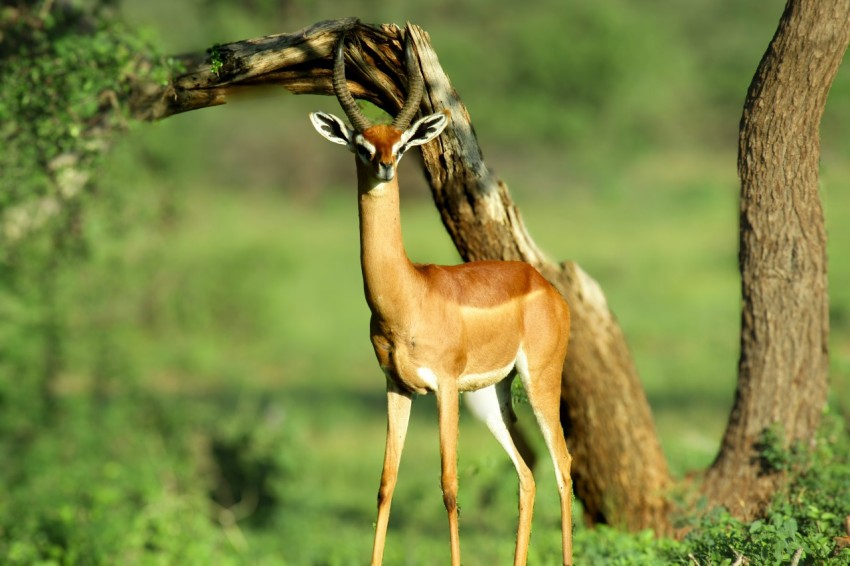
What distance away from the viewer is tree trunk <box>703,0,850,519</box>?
20.0 feet

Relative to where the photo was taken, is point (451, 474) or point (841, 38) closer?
point (451, 474)

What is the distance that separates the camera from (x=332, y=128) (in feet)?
15.5

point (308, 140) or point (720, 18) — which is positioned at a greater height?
point (720, 18)

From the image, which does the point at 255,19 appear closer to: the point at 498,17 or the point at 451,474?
the point at 451,474

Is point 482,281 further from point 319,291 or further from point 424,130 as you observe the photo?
point 319,291

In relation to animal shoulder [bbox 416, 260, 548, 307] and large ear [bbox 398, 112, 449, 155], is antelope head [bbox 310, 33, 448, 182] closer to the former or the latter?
large ear [bbox 398, 112, 449, 155]

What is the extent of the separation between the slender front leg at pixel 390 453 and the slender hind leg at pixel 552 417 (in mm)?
558

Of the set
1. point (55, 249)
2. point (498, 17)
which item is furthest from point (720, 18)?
point (55, 249)

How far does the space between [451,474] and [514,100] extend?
32281 millimetres

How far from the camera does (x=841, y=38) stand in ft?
19.8

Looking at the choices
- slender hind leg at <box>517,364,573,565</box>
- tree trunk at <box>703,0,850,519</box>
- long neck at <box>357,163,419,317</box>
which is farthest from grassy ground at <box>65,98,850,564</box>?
long neck at <box>357,163,419,317</box>

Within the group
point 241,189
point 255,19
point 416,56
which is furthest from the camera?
point 241,189

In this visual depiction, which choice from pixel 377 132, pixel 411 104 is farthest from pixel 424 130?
pixel 377 132

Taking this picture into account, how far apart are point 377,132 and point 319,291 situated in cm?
2451
